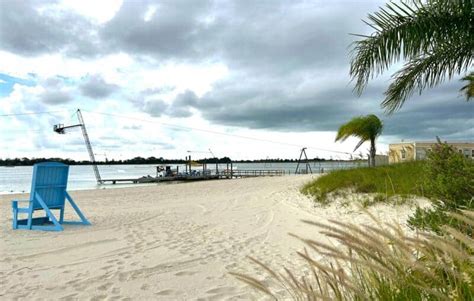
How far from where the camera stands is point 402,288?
5.64ft

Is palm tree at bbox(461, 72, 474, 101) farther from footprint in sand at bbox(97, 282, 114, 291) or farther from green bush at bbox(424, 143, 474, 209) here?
footprint in sand at bbox(97, 282, 114, 291)

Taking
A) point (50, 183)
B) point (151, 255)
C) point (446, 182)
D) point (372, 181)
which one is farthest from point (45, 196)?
point (372, 181)

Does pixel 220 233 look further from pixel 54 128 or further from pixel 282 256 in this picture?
pixel 54 128

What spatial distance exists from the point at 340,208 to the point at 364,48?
4.18 m

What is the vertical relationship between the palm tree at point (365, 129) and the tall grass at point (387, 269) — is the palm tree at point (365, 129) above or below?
above

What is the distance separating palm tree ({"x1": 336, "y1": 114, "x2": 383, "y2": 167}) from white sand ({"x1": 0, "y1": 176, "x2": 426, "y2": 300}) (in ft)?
32.9

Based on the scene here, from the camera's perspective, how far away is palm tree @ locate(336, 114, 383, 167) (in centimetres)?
1883

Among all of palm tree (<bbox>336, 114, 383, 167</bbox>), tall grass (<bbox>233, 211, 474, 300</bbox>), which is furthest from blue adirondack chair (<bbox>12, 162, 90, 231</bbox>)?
palm tree (<bbox>336, 114, 383, 167</bbox>)

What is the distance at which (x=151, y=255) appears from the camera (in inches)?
220

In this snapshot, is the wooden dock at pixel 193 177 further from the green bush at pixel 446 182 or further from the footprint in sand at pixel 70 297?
the footprint in sand at pixel 70 297

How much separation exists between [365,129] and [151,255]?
49.8 feet

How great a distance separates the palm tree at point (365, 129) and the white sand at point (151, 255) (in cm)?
1002

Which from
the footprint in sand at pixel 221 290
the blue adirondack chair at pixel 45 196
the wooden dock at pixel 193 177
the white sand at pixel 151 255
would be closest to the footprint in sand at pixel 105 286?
the white sand at pixel 151 255

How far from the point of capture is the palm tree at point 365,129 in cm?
1883
